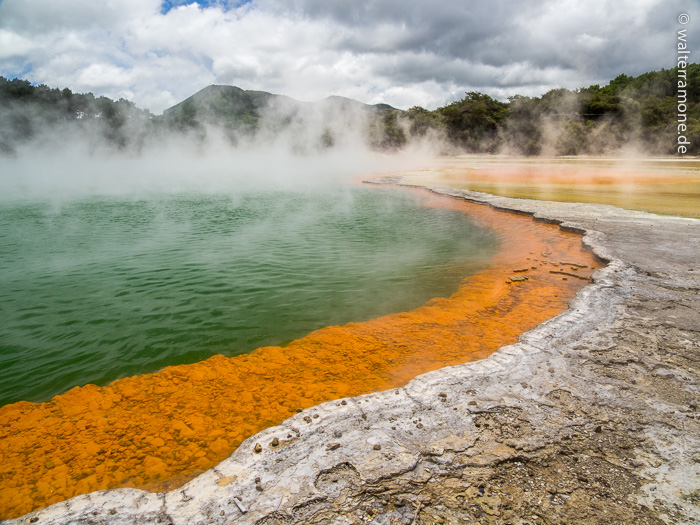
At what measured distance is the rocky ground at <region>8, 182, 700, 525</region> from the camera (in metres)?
1.66

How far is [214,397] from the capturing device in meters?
2.96

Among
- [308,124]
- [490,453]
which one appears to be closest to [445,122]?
[308,124]

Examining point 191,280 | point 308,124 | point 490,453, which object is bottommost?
point 490,453

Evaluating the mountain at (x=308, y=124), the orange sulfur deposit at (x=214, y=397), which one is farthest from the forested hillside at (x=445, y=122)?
the orange sulfur deposit at (x=214, y=397)

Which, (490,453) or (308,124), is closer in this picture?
(490,453)

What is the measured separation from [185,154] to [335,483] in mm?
39271

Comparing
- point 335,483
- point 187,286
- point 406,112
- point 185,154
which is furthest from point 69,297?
point 406,112

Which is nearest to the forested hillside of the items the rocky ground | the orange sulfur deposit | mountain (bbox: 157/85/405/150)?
mountain (bbox: 157/85/405/150)

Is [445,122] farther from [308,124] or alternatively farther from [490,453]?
[490,453]

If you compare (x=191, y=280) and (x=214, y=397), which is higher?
(x=191, y=280)

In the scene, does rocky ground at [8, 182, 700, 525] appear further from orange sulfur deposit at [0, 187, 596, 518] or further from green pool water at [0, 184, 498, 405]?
green pool water at [0, 184, 498, 405]

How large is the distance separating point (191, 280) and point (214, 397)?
285cm

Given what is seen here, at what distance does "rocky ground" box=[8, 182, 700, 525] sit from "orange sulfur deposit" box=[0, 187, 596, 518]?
16.9 inches

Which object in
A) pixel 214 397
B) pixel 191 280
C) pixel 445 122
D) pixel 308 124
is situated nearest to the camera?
pixel 214 397
